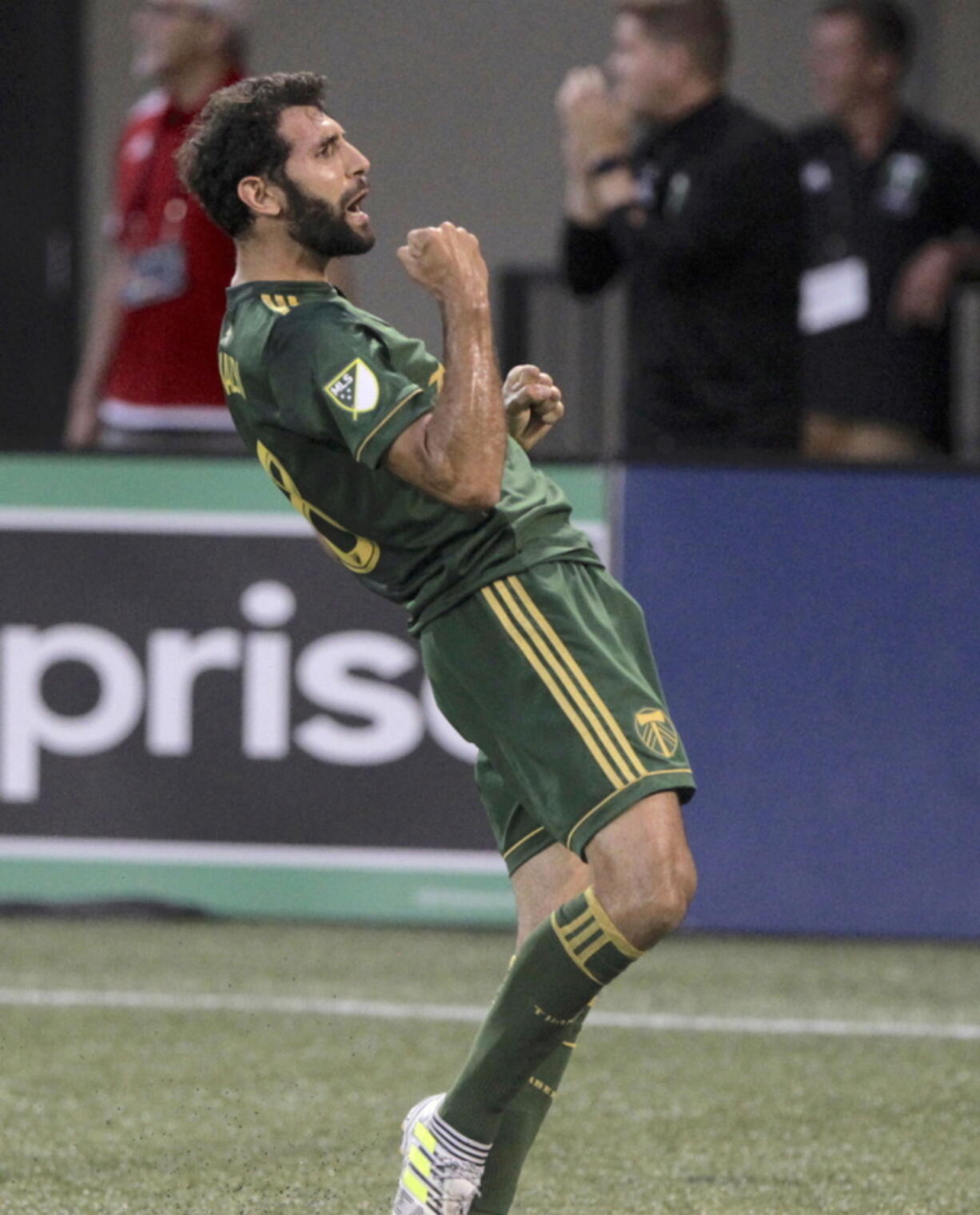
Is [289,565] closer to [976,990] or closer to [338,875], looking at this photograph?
[338,875]

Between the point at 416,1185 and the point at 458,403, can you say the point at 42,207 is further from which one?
the point at 416,1185

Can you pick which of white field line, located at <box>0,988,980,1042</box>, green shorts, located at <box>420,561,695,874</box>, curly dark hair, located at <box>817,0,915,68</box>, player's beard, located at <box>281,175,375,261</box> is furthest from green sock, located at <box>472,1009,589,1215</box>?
curly dark hair, located at <box>817,0,915,68</box>

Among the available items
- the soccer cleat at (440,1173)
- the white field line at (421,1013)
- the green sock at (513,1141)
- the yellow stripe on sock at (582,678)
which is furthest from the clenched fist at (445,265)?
the white field line at (421,1013)

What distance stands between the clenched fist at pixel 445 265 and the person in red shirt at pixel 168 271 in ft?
11.6

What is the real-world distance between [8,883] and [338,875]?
94 cm

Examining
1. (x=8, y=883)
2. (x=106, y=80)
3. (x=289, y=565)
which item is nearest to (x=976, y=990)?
(x=289, y=565)

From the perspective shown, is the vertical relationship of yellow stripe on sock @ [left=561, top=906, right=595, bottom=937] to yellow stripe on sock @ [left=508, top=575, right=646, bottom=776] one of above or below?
below

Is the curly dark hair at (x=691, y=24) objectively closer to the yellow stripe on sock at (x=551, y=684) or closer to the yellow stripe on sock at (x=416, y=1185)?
the yellow stripe on sock at (x=551, y=684)

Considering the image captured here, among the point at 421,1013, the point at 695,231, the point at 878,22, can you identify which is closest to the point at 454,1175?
the point at 421,1013

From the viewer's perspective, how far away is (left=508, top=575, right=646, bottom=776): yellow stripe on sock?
3.50 meters

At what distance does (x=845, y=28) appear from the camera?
289 inches

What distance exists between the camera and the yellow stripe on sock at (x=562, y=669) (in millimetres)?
3498

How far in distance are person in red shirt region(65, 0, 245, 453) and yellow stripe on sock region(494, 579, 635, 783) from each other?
347 cm

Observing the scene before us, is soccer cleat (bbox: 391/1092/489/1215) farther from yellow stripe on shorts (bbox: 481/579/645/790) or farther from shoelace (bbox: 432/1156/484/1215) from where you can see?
yellow stripe on shorts (bbox: 481/579/645/790)
